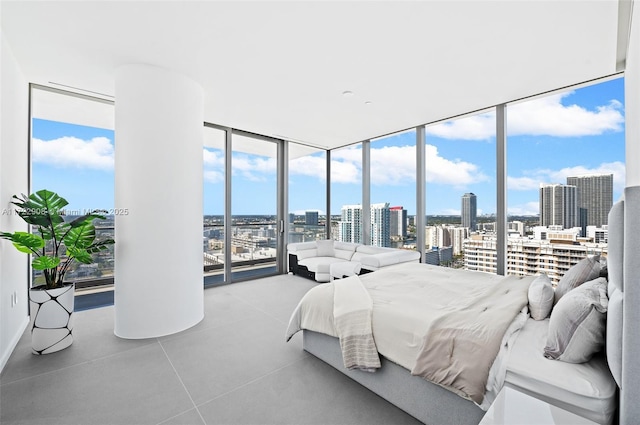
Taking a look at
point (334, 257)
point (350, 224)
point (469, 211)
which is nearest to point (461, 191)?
point (469, 211)

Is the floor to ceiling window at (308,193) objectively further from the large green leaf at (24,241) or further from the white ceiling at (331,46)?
the large green leaf at (24,241)

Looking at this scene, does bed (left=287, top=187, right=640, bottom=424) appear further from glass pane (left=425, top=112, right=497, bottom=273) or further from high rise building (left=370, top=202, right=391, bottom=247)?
high rise building (left=370, top=202, right=391, bottom=247)

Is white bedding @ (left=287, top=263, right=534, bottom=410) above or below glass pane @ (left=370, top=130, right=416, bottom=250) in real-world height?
below

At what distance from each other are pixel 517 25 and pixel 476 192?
247cm

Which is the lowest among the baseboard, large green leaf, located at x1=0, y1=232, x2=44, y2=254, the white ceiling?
the baseboard

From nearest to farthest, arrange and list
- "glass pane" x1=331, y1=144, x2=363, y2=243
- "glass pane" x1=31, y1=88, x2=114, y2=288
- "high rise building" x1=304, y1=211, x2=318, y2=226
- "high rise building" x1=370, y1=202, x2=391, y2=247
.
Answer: "glass pane" x1=31, y1=88, x2=114, y2=288 < "high rise building" x1=370, y1=202, x2=391, y2=247 < "glass pane" x1=331, y1=144, x2=363, y2=243 < "high rise building" x1=304, y1=211, x2=318, y2=226

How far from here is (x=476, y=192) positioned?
4.32 meters

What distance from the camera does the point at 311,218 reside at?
267 inches

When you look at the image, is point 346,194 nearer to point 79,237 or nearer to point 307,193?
point 307,193

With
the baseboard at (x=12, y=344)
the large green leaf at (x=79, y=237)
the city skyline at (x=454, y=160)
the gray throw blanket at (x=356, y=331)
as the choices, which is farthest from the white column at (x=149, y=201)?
the gray throw blanket at (x=356, y=331)

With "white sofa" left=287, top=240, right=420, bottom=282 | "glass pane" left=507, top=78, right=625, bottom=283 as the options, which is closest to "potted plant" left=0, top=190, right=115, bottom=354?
"white sofa" left=287, top=240, right=420, bottom=282

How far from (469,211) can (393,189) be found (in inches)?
59.6

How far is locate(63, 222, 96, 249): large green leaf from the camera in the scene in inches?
109

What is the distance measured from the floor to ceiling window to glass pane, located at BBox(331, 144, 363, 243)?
0.77 ft
